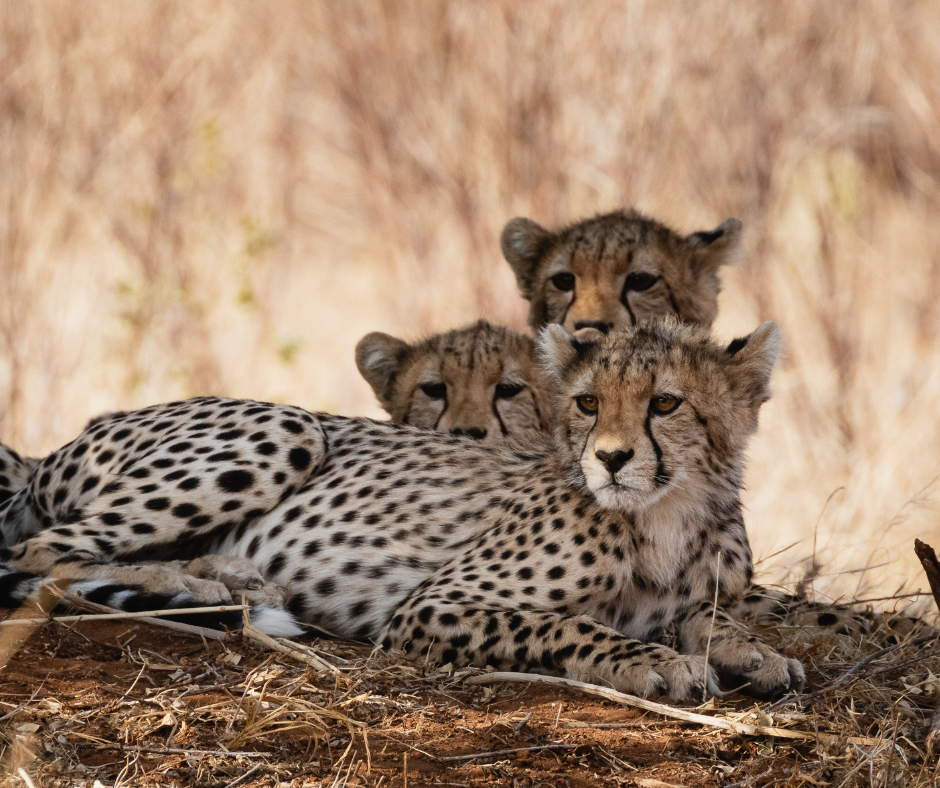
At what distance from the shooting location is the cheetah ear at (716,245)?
13.5 ft

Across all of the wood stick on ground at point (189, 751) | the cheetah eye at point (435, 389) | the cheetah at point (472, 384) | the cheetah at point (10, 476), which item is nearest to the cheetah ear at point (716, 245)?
the cheetah at point (472, 384)

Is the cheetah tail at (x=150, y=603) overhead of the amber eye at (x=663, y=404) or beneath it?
beneath

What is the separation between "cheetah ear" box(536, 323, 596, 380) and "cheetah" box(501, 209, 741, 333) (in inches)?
29.7

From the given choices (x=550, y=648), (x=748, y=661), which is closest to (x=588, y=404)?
(x=550, y=648)

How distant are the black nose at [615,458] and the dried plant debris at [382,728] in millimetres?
494

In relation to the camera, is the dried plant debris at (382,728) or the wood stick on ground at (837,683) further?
the wood stick on ground at (837,683)

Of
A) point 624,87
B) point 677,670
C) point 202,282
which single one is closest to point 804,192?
point 624,87

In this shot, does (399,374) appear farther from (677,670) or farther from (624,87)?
(624,87)

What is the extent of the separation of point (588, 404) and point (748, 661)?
2.31ft

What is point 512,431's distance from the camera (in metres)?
3.80

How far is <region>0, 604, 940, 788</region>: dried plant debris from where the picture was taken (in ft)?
6.41

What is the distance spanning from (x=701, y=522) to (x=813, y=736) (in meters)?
0.75

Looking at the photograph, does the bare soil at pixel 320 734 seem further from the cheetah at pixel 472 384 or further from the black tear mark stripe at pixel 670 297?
the black tear mark stripe at pixel 670 297

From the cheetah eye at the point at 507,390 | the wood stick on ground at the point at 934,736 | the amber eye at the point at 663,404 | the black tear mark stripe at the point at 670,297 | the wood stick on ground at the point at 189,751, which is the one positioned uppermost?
Result: the black tear mark stripe at the point at 670,297
